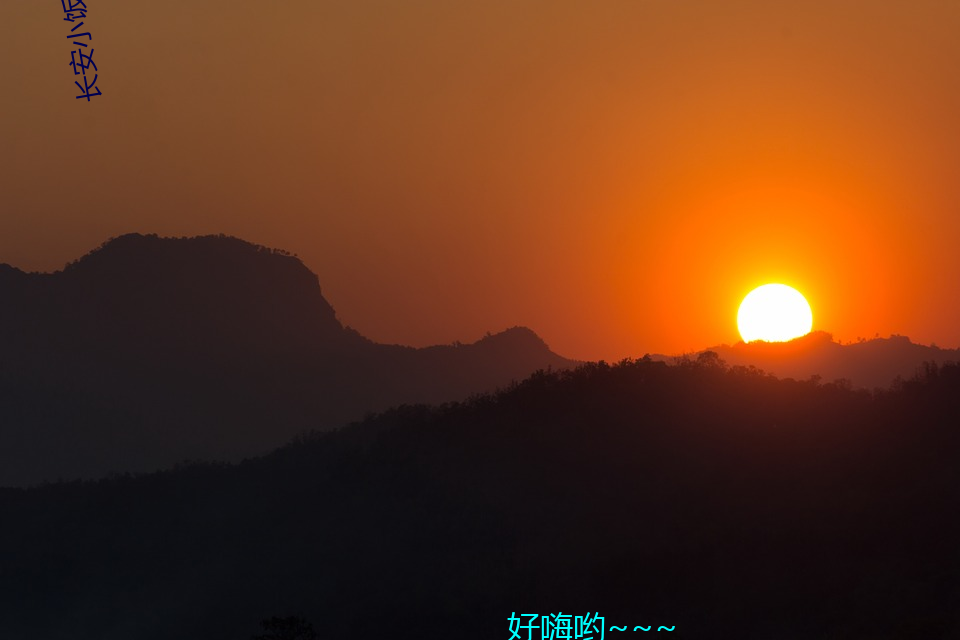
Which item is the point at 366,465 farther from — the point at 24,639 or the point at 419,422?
the point at 24,639

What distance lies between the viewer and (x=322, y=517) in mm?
164875

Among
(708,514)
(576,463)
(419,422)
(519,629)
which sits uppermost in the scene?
(419,422)

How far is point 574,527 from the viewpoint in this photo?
13288 centimetres

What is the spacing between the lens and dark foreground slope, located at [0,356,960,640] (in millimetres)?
100062

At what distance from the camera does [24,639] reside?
181 m

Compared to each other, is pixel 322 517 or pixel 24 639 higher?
pixel 322 517

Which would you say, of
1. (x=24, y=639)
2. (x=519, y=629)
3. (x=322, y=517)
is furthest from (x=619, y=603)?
(x=24, y=639)

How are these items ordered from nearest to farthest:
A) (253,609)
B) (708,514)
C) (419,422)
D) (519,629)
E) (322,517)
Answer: (519,629) < (708,514) < (253,609) < (322,517) < (419,422)

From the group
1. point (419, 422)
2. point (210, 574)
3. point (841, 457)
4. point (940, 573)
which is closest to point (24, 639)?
point (210, 574)

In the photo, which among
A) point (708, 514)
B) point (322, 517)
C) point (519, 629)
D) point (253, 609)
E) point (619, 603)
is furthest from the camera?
point (322, 517)

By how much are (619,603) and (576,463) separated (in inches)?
1669

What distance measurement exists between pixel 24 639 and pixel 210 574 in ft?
123

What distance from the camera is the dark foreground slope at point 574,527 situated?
100062 millimetres

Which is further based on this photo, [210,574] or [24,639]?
[24,639]
